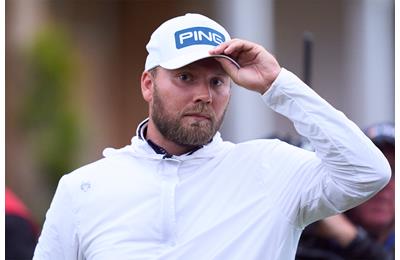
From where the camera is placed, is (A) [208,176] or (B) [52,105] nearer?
(A) [208,176]

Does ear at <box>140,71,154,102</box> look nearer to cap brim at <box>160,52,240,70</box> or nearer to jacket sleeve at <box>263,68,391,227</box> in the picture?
cap brim at <box>160,52,240,70</box>

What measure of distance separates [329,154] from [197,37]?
543mm

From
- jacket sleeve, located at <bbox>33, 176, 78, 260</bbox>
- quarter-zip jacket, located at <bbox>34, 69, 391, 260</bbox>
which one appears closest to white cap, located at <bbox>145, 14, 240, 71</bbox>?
quarter-zip jacket, located at <bbox>34, 69, 391, 260</bbox>

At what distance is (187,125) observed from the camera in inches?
118

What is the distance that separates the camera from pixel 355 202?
2875 millimetres

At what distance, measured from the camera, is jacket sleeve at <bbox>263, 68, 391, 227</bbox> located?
9.20ft

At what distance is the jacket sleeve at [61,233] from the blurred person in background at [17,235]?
1.47 metres

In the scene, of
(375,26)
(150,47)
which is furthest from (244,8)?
(150,47)

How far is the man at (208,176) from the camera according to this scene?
2.85 m

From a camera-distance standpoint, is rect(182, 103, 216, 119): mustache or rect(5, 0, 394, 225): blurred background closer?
rect(182, 103, 216, 119): mustache

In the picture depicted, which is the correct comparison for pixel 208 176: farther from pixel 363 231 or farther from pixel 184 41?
pixel 363 231

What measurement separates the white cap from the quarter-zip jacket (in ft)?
0.85

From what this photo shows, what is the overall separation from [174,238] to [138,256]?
4.4 inches

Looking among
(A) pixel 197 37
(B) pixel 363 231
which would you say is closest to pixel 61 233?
(A) pixel 197 37
